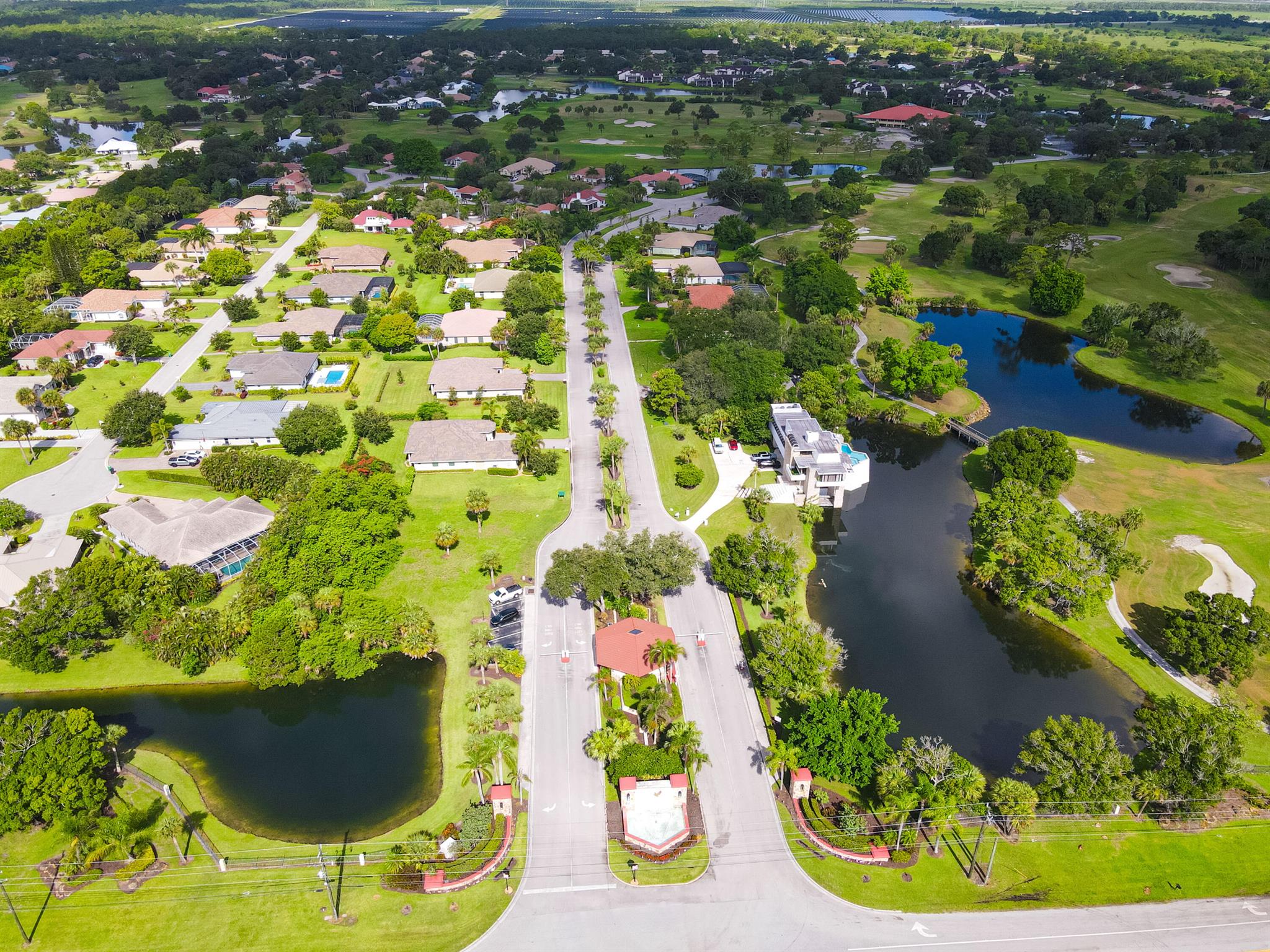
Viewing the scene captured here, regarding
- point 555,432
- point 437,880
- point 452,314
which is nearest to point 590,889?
point 437,880

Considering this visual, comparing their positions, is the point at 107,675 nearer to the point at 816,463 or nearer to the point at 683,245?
the point at 816,463

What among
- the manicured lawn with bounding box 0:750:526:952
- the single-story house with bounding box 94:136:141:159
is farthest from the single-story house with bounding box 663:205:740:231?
the single-story house with bounding box 94:136:141:159

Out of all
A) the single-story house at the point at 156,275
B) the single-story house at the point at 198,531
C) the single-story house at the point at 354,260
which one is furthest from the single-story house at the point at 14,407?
the single-story house at the point at 354,260

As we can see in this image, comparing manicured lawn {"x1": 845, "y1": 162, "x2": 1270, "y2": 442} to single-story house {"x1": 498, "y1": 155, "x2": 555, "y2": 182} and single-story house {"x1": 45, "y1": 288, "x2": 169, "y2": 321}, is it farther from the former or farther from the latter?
single-story house {"x1": 45, "y1": 288, "x2": 169, "y2": 321}

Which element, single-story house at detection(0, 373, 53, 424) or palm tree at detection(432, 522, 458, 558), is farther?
single-story house at detection(0, 373, 53, 424)

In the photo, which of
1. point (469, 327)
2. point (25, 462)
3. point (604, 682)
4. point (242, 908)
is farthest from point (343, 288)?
point (242, 908)

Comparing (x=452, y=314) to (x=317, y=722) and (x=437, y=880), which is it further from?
(x=437, y=880)
